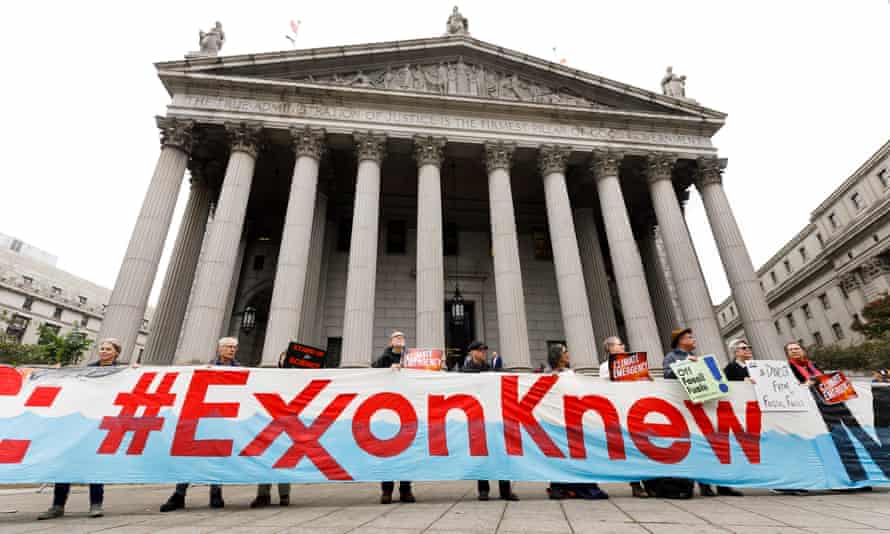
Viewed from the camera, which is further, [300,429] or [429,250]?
[429,250]

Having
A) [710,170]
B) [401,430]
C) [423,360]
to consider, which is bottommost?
[401,430]

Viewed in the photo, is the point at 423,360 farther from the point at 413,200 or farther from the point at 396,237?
the point at 413,200

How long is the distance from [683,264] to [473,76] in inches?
483

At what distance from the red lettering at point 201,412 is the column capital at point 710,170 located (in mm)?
19483

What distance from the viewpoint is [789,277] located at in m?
47.8

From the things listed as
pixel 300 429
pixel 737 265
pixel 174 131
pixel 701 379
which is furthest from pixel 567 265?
pixel 174 131

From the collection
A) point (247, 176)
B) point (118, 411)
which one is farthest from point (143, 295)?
point (118, 411)

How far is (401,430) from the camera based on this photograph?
219 inches

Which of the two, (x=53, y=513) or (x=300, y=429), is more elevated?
(x=300, y=429)

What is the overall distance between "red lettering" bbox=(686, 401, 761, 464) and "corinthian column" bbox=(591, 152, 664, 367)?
8.48m

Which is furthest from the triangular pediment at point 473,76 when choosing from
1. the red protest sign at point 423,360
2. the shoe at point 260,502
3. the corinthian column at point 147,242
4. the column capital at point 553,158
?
the shoe at point 260,502

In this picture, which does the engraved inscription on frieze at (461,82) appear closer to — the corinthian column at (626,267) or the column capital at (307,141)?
the column capital at (307,141)

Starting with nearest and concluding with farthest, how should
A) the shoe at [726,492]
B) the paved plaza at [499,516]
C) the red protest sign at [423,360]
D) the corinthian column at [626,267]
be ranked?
the paved plaza at [499,516] → the shoe at [726,492] → the red protest sign at [423,360] → the corinthian column at [626,267]

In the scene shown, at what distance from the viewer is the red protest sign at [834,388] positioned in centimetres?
612
